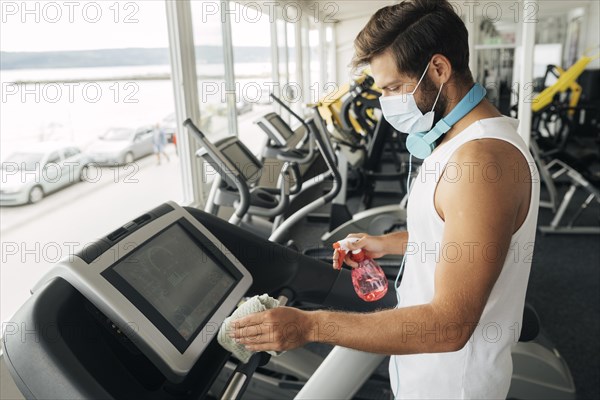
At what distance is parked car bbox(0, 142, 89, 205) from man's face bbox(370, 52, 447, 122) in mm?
1565

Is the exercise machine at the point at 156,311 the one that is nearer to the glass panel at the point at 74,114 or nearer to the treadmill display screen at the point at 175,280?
the treadmill display screen at the point at 175,280

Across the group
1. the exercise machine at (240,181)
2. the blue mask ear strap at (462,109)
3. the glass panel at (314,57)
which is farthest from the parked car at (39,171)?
the glass panel at (314,57)

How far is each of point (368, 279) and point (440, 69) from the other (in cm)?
66

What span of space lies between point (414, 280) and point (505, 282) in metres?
0.19

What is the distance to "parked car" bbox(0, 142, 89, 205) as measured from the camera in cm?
197

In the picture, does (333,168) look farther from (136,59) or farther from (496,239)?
(496,239)

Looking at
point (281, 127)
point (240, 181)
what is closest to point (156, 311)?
point (240, 181)

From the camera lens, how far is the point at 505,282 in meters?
0.99

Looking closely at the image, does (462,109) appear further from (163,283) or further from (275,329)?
(163,283)

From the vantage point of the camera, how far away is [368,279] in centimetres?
142

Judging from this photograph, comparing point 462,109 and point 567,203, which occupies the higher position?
point 462,109

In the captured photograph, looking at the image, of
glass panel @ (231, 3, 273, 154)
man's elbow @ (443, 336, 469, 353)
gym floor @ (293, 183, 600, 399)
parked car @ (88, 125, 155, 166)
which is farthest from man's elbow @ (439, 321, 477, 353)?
glass panel @ (231, 3, 273, 154)

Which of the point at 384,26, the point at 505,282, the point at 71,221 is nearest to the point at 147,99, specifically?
the point at 71,221

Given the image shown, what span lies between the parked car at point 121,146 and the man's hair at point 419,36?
2066 mm
